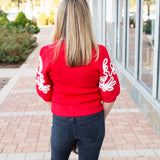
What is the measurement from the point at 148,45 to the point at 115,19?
3.39 meters

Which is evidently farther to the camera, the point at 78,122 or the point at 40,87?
the point at 40,87

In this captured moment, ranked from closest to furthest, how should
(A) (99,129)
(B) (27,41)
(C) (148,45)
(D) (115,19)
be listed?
(A) (99,129) → (C) (148,45) → (D) (115,19) → (B) (27,41)

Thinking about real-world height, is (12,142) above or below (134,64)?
below

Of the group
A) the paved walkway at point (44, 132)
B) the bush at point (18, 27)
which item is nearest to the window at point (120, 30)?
the paved walkway at point (44, 132)

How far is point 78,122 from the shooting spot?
1951 mm

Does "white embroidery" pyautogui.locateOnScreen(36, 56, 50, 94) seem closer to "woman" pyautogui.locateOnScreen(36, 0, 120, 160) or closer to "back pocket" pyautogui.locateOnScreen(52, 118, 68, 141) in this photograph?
"woman" pyautogui.locateOnScreen(36, 0, 120, 160)

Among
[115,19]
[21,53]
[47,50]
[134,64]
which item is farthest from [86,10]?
[21,53]

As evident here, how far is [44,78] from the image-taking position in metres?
2.02

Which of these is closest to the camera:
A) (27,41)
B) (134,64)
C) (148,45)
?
(148,45)

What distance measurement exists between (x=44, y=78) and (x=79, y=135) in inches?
16.9

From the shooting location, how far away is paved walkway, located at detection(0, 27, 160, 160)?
154 inches

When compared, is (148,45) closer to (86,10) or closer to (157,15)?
(157,15)

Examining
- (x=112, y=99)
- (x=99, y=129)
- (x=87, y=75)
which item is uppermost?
(x=87, y=75)

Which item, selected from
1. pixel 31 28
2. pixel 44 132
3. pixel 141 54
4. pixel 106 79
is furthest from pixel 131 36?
pixel 31 28
